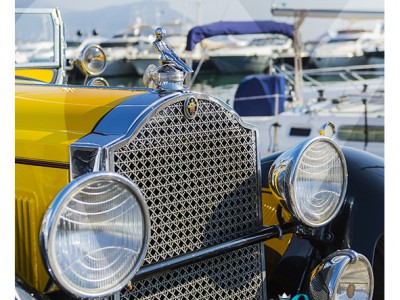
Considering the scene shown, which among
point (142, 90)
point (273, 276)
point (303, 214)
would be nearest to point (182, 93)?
point (142, 90)

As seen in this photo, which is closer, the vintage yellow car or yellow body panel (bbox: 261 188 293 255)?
the vintage yellow car

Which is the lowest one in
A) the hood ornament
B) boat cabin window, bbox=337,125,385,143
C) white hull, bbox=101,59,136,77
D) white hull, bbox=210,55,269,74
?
boat cabin window, bbox=337,125,385,143

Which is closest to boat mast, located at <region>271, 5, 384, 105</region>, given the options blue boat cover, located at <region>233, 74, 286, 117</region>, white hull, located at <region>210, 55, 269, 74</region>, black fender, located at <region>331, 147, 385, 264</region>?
blue boat cover, located at <region>233, 74, 286, 117</region>

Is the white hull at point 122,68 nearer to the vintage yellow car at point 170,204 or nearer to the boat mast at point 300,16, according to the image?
the boat mast at point 300,16

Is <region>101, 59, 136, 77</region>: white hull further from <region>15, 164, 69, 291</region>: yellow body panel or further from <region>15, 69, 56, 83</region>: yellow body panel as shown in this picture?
<region>15, 164, 69, 291</region>: yellow body panel

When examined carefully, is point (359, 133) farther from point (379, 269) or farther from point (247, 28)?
point (379, 269)

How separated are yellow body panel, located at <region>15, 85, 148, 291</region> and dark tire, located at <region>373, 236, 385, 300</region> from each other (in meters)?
1.26

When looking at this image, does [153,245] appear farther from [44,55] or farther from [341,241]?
[44,55]

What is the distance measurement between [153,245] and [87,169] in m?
0.35

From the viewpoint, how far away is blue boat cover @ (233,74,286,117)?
10.4m

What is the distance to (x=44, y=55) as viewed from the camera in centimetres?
374

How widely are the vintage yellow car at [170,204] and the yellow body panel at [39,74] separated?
813 millimetres

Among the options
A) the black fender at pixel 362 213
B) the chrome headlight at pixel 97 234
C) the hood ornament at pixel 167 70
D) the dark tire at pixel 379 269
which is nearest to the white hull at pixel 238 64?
the black fender at pixel 362 213

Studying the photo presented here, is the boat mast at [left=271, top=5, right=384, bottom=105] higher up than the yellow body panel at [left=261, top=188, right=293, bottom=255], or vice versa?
the boat mast at [left=271, top=5, right=384, bottom=105]
